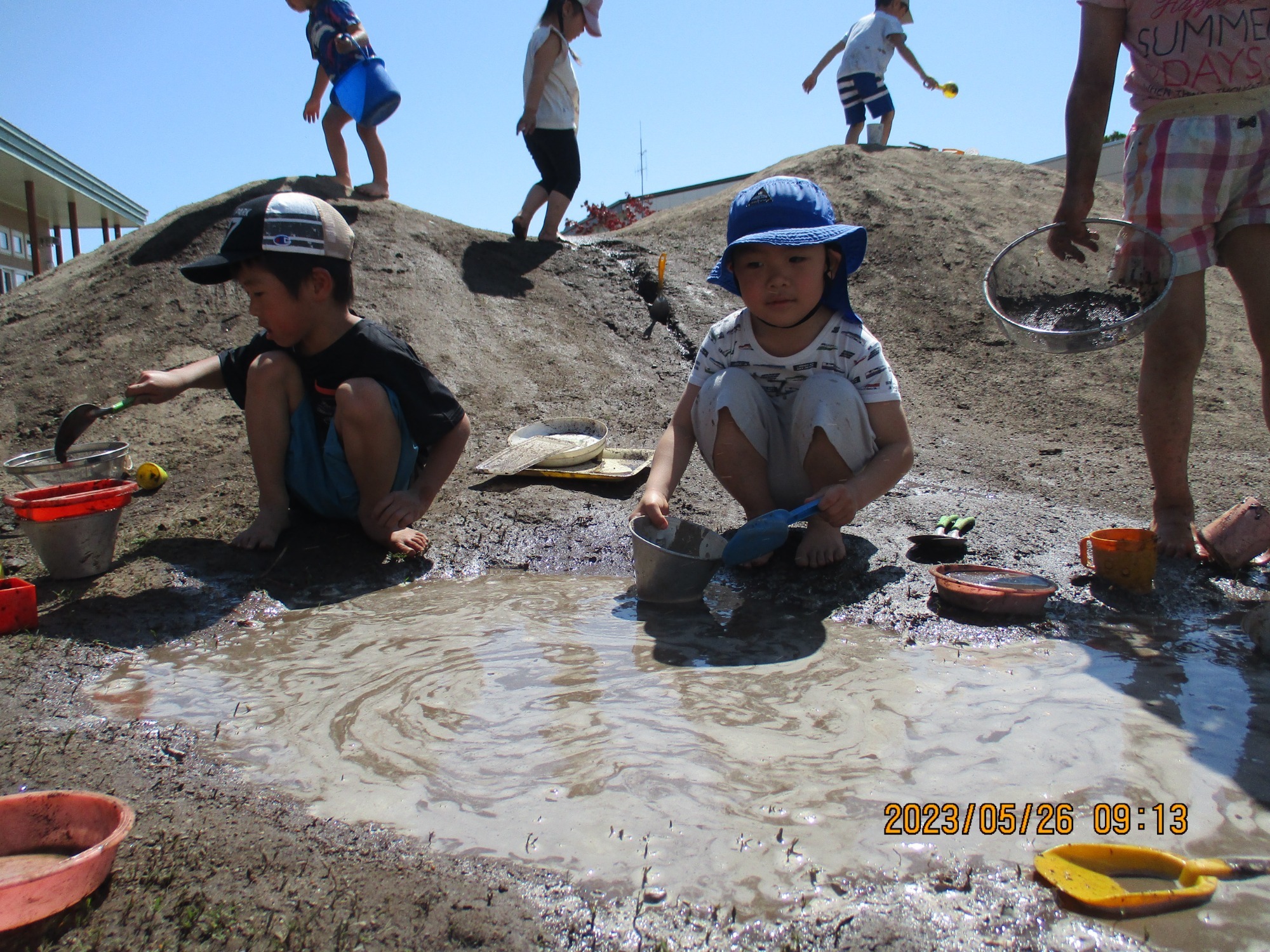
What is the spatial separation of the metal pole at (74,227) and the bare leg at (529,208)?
856 cm

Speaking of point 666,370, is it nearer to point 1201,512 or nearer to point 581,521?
point 581,521

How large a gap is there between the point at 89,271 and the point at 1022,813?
5.62 meters

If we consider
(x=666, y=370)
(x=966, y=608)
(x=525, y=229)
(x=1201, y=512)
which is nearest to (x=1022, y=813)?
(x=966, y=608)

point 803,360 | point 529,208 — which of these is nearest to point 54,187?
point 529,208

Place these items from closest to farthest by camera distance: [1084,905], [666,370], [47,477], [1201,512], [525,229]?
[1084,905] → [47,477] → [1201,512] → [666,370] → [525,229]

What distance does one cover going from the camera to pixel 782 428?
2.69 metres

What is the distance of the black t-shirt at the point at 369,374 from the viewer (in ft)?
8.80

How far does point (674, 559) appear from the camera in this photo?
2.35 m

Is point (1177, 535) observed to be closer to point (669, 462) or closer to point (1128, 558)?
point (1128, 558)

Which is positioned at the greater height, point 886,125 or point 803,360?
point 886,125

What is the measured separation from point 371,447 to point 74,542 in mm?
853

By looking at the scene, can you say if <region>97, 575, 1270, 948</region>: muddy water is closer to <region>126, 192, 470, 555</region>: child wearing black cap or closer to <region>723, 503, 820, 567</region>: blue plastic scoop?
<region>723, 503, 820, 567</region>: blue plastic scoop
